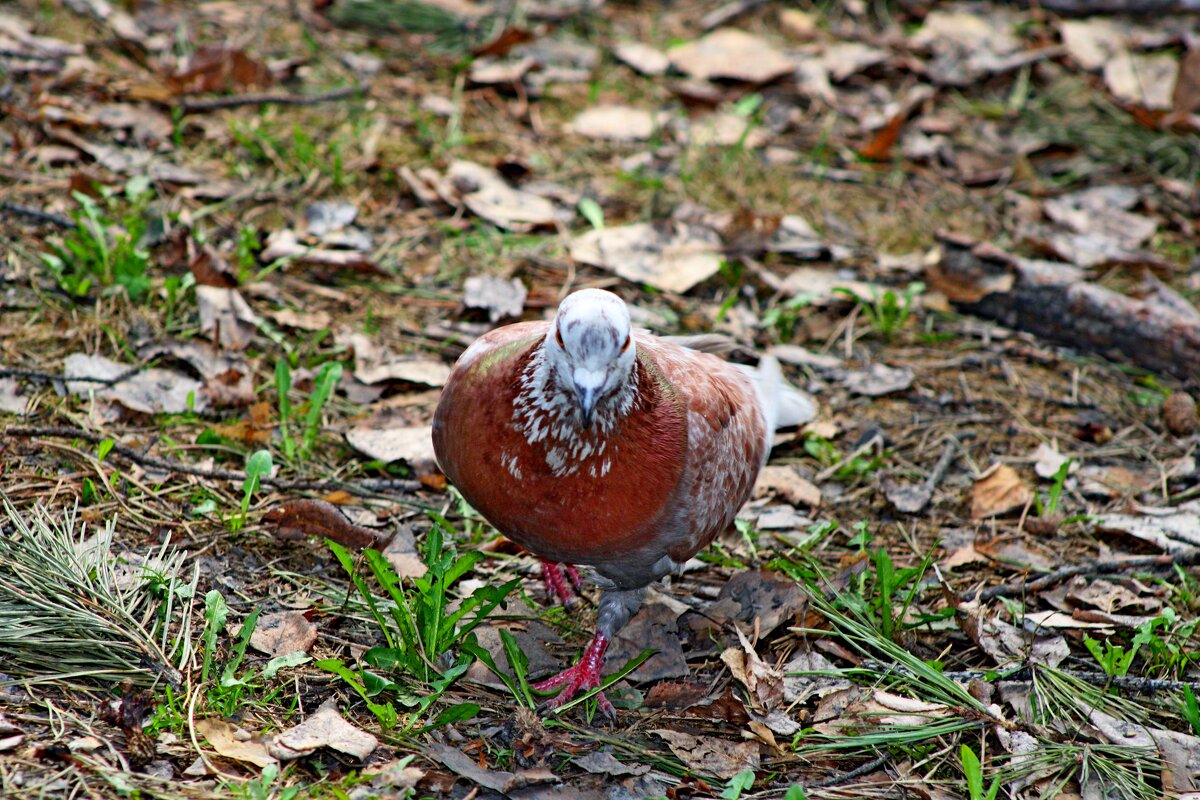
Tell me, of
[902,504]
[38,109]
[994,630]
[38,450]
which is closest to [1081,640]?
[994,630]

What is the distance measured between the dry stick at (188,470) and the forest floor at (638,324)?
0.9 inches

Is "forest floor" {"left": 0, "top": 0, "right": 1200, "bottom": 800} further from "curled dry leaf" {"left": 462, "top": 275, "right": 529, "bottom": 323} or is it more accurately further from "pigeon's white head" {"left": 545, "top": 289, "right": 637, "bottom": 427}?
"pigeon's white head" {"left": 545, "top": 289, "right": 637, "bottom": 427}

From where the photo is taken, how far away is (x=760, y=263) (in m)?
5.29

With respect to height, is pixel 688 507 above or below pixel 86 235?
below

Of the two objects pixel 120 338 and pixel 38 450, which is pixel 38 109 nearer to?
pixel 120 338

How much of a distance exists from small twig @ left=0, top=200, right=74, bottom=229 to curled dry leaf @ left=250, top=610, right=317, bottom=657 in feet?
7.60

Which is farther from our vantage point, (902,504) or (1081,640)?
(902,504)

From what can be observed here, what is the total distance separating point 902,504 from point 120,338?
9.88 feet

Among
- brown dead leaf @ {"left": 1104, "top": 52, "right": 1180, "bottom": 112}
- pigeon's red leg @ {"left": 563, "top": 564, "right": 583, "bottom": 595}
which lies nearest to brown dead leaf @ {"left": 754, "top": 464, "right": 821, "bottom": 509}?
pigeon's red leg @ {"left": 563, "top": 564, "right": 583, "bottom": 595}

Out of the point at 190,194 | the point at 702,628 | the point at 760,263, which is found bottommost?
the point at 702,628

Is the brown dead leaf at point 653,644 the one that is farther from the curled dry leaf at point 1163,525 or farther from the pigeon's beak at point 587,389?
the curled dry leaf at point 1163,525

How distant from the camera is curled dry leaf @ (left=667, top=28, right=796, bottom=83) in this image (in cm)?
666

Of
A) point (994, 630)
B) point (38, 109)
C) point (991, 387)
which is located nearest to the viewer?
point (994, 630)

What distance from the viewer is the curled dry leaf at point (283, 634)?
291 cm
